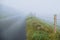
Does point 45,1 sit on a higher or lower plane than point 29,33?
higher

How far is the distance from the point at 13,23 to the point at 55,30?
1.80 feet

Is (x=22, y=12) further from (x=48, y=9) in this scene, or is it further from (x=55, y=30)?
(x=55, y=30)

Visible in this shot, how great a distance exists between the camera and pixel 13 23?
1.49 metres

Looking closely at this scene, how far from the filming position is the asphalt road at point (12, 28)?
1.48 meters

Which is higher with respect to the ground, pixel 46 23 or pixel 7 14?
pixel 7 14

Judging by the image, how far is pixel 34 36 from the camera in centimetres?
145

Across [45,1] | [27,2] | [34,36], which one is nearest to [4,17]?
[27,2]

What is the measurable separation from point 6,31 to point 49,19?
1.90 ft

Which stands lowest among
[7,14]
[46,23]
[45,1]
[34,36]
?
[34,36]

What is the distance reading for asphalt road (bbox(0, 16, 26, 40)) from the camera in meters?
1.48

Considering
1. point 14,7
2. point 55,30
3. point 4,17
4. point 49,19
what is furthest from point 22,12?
point 55,30

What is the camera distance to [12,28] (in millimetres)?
1489

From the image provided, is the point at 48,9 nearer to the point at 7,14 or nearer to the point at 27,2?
the point at 27,2

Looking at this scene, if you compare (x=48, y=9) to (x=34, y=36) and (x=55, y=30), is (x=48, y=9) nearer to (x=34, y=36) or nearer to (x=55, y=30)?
(x=55, y=30)
